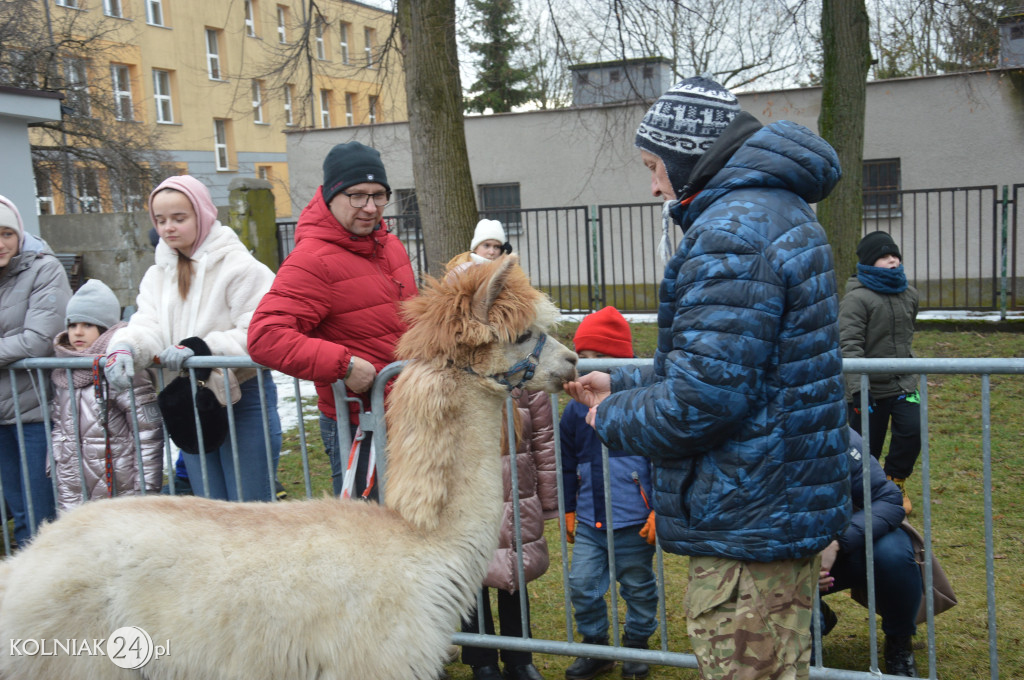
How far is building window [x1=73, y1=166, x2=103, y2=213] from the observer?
22266 mm

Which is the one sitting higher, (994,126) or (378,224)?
(994,126)

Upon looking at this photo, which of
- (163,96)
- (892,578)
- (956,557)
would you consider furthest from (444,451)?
(163,96)

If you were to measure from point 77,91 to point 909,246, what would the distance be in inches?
780

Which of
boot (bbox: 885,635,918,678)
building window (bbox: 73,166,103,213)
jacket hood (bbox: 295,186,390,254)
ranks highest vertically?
building window (bbox: 73,166,103,213)

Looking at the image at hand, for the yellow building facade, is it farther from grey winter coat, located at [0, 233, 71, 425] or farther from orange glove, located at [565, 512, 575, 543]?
orange glove, located at [565, 512, 575, 543]

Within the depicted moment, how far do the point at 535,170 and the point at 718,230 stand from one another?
735 inches

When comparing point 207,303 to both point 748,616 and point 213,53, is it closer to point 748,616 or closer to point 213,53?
point 748,616

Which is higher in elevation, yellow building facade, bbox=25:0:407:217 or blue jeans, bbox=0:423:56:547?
yellow building facade, bbox=25:0:407:217

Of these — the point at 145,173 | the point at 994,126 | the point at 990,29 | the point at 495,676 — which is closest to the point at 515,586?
the point at 495,676

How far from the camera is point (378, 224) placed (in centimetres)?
360

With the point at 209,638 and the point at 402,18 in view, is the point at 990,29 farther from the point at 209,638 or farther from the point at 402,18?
the point at 209,638

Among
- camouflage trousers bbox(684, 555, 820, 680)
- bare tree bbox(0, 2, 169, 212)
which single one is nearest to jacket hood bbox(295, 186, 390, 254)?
camouflage trousers bbox(684, 555, 820, 680)

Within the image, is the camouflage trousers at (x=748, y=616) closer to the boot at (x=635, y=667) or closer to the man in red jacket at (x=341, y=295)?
the man in red jacket at (x=341, y=295)

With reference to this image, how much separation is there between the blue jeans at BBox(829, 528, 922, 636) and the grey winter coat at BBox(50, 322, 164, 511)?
3.49 m
